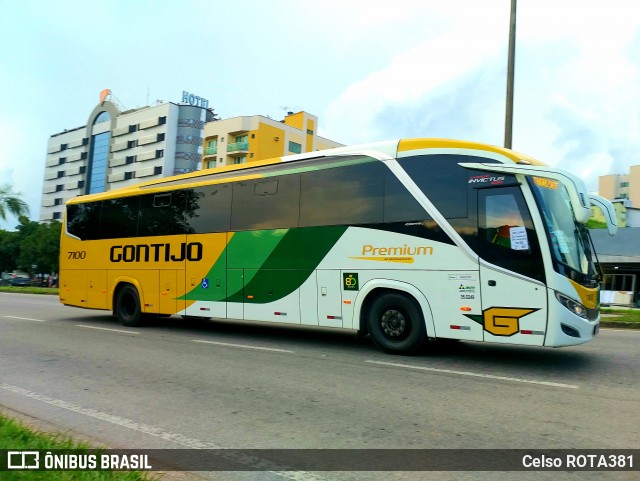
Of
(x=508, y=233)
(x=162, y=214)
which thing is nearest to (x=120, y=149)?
(x=162, y=214)

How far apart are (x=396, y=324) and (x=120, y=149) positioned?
296 feet

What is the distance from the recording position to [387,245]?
8.20m

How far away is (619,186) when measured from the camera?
4663 inches

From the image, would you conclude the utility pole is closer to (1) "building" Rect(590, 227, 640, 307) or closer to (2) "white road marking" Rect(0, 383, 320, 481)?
(2) "white road marking" Rect(0, 383, 320, 481)

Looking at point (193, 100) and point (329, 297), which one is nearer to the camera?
point (329, 297)

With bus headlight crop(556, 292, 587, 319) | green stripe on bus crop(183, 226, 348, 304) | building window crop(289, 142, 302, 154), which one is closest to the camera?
bus headlight crop(556, 292, 587, 319)

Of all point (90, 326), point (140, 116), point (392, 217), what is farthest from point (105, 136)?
point (392, 217)

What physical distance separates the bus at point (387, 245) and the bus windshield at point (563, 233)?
2 centimetres

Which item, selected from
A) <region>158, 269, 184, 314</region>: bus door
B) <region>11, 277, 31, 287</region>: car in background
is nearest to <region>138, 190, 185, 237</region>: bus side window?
<region>158, 269, 184, 314</region>: bus door

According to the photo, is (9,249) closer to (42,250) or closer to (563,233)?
(42,250)

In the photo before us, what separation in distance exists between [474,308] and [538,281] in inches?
38.9

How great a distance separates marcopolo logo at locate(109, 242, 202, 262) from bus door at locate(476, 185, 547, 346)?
6.37 meters

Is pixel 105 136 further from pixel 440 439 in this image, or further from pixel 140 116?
pixel 440 439

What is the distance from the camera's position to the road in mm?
4387
